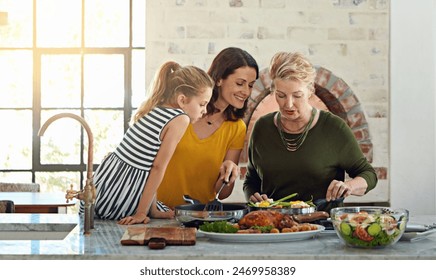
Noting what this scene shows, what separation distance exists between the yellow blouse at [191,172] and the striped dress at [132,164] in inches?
20.4

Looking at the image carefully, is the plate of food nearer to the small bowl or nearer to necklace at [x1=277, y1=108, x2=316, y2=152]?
the small bowl

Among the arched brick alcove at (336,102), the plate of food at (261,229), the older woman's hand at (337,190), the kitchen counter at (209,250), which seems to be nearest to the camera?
the kitchen counter at (209,250)

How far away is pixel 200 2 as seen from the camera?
6.50m

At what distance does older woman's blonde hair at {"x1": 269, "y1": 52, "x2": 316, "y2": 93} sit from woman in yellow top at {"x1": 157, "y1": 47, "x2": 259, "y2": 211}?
0.80ft

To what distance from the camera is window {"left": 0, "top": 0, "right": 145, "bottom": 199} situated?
283 inches

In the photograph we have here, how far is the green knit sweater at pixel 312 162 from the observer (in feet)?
14.4

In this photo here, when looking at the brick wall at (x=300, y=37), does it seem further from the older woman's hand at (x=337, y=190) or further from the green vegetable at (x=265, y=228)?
the green vegetable at (x=265, y=228)

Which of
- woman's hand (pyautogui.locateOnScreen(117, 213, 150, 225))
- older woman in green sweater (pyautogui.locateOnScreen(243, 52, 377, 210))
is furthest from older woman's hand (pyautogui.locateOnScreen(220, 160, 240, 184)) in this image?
woman's hand (pyautogui.locateOnScreen(117, 213, 150, 225))

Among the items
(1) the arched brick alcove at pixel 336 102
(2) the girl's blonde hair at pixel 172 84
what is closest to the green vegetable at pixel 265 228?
(2) the girl's blonde hair at pixel 172 84

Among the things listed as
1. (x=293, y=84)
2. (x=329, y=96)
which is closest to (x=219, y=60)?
(x=293, y=84)

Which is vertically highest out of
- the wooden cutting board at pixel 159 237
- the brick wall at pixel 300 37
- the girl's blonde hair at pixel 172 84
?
the brick wall at pixel 300 37

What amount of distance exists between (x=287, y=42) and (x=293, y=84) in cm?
224
